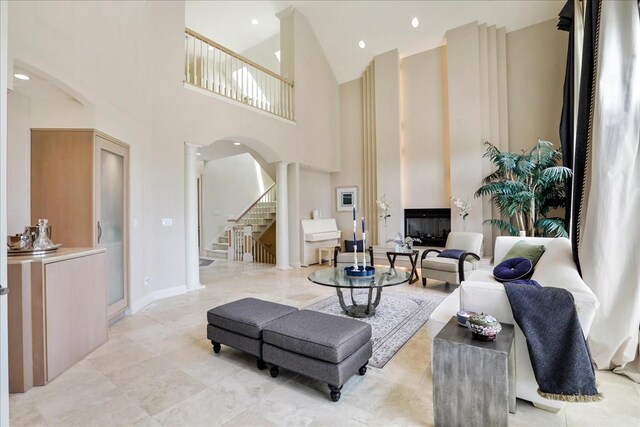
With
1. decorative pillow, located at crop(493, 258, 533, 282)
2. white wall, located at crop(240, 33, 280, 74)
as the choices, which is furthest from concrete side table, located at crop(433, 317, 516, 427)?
white wall, located at crop(240, 33, 280, 74)

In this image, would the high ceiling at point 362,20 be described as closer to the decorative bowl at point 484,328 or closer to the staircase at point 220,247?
the staircase at point 220,247

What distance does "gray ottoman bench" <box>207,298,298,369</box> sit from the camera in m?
2.35

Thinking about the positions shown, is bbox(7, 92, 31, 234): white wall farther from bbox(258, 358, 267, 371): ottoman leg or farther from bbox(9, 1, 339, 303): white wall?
bbox(258, 358, 267, 371): ottoman leg

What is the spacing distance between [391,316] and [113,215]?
3.48 m

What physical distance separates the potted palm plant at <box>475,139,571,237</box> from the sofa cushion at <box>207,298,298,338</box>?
462 centimetres

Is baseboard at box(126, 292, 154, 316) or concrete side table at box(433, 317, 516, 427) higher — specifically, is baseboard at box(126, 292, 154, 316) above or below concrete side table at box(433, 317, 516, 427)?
below

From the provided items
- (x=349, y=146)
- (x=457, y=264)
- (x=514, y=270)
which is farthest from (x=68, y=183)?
(x=349, y=146)

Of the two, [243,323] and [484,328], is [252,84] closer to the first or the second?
[243,323]

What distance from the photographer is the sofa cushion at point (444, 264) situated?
454 centimetres

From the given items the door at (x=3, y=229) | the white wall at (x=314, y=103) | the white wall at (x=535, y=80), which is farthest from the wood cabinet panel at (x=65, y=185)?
the white wall at (x=535, y=80)

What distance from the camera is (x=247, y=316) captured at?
96.5 inches

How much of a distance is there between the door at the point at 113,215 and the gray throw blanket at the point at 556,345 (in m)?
3.84

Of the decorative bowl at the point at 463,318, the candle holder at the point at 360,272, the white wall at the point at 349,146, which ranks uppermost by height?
the white wall at the point at 349,146

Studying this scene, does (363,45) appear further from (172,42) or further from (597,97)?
(597,97)
